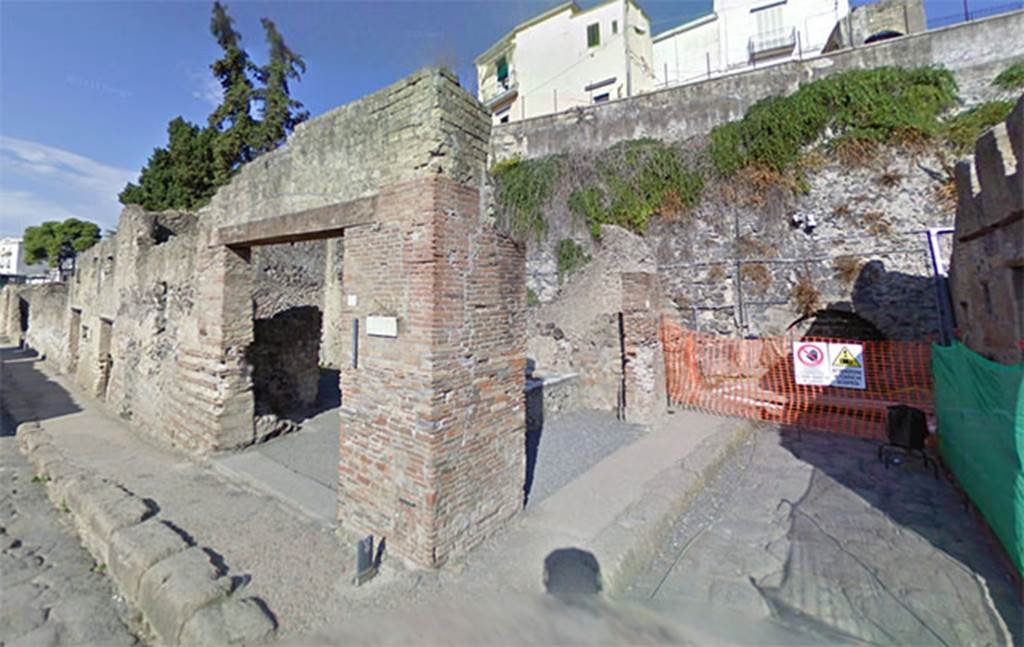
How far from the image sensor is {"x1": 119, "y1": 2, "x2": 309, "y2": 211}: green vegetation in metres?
19.8

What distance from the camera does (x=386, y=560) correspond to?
3789 mm

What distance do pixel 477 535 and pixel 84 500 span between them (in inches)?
170

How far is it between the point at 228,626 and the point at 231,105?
930 inches

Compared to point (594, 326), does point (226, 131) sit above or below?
above

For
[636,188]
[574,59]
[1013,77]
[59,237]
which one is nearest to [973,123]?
[1013,77]

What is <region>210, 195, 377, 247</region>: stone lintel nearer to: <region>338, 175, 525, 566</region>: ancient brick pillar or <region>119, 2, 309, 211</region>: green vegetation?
<region>338, 175, 525, 566</region>: ancient brick pillar

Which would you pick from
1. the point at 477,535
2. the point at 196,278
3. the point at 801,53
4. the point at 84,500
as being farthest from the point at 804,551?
the point at 801,53

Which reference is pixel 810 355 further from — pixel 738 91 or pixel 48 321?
pixel 48 321

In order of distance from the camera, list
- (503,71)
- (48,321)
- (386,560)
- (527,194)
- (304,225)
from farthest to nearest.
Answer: (503,71) → (48,321) → (527,194) → (304,225) → (386,560)

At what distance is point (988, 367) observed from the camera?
449cm

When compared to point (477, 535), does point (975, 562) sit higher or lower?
lower

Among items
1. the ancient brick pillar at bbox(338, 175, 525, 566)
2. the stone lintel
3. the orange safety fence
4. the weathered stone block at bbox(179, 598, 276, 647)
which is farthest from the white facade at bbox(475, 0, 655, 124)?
the weathered stone block at bbox(179, 598, 276, 647)

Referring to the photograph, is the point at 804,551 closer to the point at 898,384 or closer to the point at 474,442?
the point at 474,442

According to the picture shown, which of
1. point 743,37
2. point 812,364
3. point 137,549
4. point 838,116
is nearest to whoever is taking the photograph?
point 137,549
